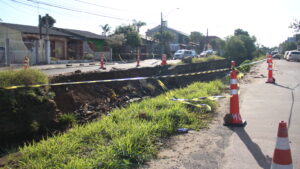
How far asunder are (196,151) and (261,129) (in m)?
1.80

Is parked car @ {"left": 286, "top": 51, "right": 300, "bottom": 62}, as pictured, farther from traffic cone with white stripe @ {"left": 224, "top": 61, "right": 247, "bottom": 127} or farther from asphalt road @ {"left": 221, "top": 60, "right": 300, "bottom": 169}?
traffic cone with white stripe @ {"left": 224, "top": 61, "right": 247, "bottom": 127}

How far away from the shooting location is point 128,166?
372 cm

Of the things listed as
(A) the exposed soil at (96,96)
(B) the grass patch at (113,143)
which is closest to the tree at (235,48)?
(A) the exposed soil at (96,96)

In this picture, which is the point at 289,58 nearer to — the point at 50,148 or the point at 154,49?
the point at 154,49

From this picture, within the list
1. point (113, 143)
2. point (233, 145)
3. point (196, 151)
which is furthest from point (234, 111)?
point (113, 143)

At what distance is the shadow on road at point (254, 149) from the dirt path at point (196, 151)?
7.6 inches

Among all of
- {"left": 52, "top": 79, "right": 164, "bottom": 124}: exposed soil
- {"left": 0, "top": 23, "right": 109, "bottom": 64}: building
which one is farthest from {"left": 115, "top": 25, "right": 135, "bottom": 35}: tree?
{"left": 52, "top": 79, "right": 164, "bottom": 124}: exposed soil

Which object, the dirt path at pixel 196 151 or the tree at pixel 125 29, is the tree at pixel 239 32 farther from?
the dirt path at pixel 196 151

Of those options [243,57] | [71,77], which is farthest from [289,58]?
[71,77]

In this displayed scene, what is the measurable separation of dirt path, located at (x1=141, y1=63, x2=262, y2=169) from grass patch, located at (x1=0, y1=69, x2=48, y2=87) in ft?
12.7

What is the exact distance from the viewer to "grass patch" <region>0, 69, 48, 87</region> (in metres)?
6.52

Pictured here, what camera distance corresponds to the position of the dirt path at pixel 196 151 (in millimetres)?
3898

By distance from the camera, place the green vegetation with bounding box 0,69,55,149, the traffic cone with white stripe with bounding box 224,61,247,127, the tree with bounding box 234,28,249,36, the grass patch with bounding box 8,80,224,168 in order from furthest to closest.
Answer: the tree with bounding box 234,28,249,36 < the green vegetation with bounding box 0,69,55,149 < the traffic cone with white stripe with bounding box 224,61,247,127 < the grass patch with bounding box 8,80,224,168

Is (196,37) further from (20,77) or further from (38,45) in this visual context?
(20,77)
